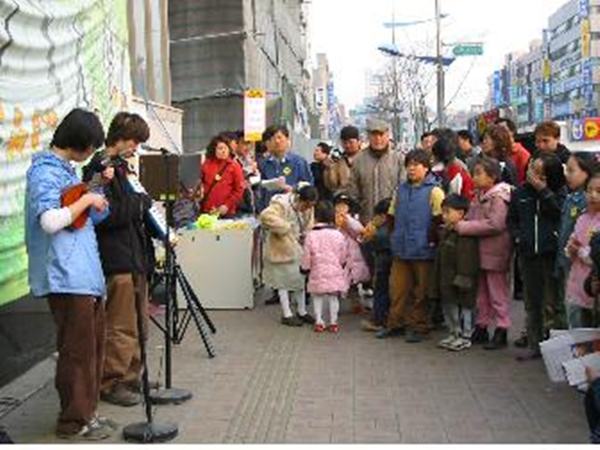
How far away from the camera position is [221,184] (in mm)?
10156

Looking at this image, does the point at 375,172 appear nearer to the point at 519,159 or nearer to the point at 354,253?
the point at 354,253

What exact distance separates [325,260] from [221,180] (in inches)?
88.7

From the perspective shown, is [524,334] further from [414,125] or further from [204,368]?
[414,125]

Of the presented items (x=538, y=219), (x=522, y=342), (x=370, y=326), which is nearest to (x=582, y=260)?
(x=538, y=219)

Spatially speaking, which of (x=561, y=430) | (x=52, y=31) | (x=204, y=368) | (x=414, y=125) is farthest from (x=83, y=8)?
(x=414, y=125)

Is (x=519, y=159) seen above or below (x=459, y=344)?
above

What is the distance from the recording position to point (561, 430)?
208 inches

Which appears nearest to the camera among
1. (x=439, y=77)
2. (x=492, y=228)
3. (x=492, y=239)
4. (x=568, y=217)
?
(x=568, y=217)

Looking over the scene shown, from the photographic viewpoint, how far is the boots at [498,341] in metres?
7.57

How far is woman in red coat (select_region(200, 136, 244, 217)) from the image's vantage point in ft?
33.1

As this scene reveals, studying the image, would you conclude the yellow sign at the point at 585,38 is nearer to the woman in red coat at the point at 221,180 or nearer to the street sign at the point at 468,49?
the street sign at the point at 468,49

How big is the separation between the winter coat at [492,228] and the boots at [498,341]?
22.2 inches

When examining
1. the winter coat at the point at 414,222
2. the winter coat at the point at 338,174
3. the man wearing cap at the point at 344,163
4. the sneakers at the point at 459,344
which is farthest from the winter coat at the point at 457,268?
the winter coat at the point at 338,174

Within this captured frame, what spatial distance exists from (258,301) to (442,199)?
326cm
